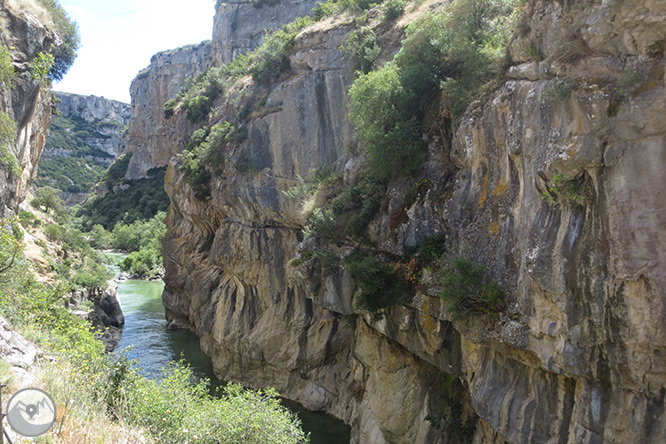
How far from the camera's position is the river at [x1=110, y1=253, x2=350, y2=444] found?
21016mm

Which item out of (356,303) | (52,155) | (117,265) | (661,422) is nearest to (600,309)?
(661,422)

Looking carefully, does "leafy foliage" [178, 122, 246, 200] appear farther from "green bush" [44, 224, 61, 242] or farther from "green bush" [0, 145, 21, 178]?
"green bush" [44, 224, 61, 242]

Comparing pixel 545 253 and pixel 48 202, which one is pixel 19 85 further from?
pixel 48 202

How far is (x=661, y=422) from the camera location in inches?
342

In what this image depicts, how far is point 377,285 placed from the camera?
15.3 m

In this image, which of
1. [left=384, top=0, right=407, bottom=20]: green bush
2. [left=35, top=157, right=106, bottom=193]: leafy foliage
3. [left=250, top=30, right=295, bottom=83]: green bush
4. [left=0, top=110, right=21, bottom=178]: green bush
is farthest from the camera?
[left=35, top=157, right=106, bottom=193]: leafy foliage

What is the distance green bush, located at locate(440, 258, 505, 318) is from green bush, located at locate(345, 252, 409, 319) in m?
2.62

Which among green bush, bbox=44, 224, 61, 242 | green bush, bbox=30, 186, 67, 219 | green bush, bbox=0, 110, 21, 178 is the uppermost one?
green bush, bbox=0, 110, 21, 178

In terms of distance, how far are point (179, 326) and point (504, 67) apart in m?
30.8

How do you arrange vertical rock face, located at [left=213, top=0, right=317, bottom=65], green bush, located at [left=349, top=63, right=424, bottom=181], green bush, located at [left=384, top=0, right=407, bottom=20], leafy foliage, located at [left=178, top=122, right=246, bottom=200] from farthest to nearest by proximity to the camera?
vertical rock face, located at [left=213, top=0, right=317, bottom=65]
leafy foliage, located at [left=178, top=122, right=246, bottom=200]
green bush, located at [left=384, top=0, right=407, bottom=20]
green bush, located at [left=349, top=63, right=424, bottom=181]

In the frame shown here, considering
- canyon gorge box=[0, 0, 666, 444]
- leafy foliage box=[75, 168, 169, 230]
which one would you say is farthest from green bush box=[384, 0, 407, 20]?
leafy foliage box=[75, 168, 169, 230]

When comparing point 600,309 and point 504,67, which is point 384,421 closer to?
point 600,309

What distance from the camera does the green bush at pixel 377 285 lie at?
15109 mm

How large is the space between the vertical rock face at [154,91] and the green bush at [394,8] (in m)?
68.6
